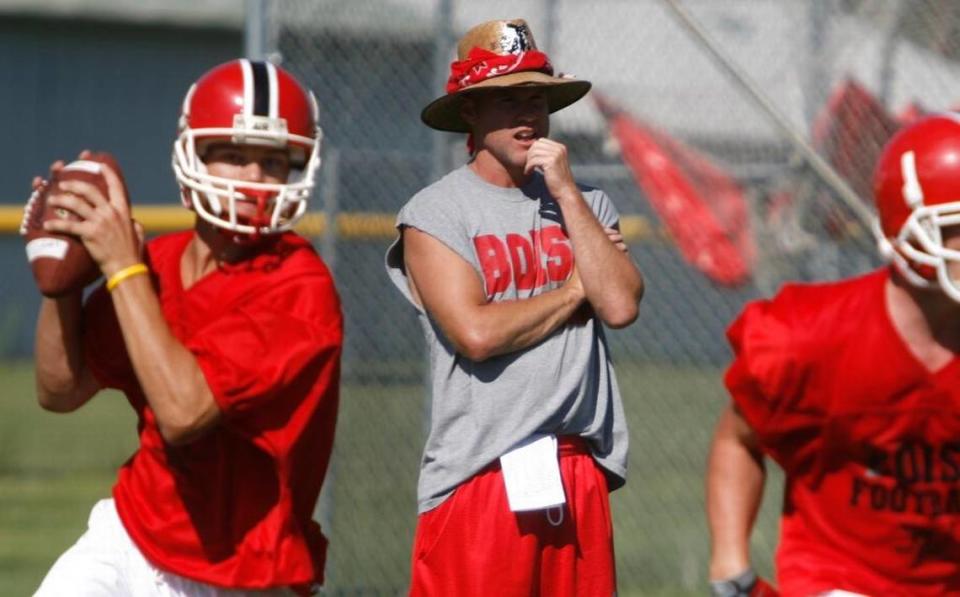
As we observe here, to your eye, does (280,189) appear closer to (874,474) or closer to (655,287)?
(874,474)

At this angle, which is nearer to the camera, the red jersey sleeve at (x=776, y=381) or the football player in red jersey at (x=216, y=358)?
the red jersey sleeve at (x=776, y=381)

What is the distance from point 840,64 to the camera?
Result: 7047 millimetres

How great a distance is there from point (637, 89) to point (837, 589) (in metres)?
3.68

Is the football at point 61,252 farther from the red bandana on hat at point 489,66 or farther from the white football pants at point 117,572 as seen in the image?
the red bandana on hat at point 489,66

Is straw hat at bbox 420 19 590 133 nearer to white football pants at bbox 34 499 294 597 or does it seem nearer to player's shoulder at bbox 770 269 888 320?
player's shoulder at bbox 770 269 888 320

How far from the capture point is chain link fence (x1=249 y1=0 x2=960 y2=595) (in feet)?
22.4

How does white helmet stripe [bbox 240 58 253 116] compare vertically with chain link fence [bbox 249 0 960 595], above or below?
above

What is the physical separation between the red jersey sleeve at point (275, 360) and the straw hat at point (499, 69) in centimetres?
61

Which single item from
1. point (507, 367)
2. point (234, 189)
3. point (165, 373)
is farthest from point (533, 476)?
point (234, 189)

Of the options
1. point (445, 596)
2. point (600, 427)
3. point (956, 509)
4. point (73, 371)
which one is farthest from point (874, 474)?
point (73, 371)

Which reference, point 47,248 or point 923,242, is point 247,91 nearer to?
point 47,248

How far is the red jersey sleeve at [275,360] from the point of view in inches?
158

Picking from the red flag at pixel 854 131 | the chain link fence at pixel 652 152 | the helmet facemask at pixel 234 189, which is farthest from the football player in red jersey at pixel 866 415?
the red flag at pixel 854 131

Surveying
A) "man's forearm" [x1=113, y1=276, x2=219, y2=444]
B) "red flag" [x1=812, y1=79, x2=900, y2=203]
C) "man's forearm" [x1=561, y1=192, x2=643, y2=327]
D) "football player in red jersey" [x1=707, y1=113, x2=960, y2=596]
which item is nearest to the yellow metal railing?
"red flag" [x1=812, y1=79, x2=900, y2=203]
